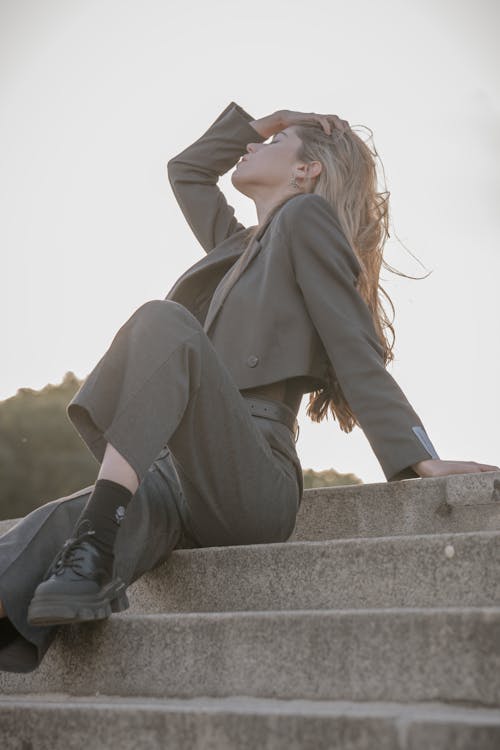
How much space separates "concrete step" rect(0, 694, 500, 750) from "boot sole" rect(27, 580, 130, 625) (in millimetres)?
183

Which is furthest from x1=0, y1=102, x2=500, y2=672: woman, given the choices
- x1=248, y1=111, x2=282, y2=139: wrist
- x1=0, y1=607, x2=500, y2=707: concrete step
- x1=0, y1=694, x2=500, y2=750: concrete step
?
x1=248, y1=111, x2=282, y2=139: wrist

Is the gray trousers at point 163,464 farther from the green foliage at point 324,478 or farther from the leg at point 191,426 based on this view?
the green foliage at point 324,478

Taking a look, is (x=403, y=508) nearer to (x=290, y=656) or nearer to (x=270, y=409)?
(x=270, y=409)

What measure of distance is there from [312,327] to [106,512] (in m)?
1.15

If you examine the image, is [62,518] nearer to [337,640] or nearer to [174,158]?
[337,640]

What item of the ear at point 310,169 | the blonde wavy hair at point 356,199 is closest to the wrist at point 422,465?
the blonde wavy hair at point 356,199

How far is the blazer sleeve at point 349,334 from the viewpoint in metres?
2.75

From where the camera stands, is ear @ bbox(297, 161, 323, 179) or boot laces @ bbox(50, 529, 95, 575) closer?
boot laces @ bbox(50, 529, 95, 575)

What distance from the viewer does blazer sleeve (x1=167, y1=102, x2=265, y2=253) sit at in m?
4.15

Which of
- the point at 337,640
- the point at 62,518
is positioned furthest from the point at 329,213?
the point at 337,640

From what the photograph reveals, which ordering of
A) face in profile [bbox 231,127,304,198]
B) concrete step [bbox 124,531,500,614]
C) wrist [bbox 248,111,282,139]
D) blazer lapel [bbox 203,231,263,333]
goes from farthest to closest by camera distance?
wrist [bbox 248,111,282,139], face in profile [bbox 231,127,304,198], blazer lapel [bbox 203,231,263,333], concrete step [bbox 124,531,500,614]

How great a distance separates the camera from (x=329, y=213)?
328cm

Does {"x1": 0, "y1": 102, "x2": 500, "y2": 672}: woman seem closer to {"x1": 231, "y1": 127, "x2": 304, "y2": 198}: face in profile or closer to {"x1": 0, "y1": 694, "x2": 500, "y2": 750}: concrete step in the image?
{"x1": 231, "y1": 127, "x2": 304, "y2": 198}: face in profile

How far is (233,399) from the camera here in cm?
248
